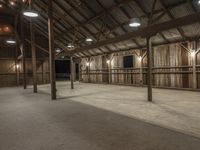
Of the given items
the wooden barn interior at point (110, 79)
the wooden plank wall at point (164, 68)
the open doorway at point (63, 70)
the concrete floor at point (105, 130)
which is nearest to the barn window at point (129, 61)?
the wooden barn interior at point (110, 79)

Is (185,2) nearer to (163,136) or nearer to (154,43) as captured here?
(154,43)

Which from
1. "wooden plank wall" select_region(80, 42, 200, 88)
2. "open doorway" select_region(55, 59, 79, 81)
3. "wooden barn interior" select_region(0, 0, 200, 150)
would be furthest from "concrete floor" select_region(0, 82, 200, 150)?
"open doorway" select_region(55, 59, 79, 81)

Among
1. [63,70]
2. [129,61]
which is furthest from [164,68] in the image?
[63,70]

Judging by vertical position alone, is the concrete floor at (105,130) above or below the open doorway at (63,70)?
below

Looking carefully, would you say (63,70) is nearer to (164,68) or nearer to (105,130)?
(164,68)

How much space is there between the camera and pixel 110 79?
15164 millimetres

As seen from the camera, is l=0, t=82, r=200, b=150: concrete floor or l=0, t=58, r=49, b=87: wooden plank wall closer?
l=0, t=82, r=200, b=150: concrete floor

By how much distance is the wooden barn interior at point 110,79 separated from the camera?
333 cm

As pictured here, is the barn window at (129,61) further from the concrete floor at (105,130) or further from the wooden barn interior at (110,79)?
the concrete floor at (105,130)

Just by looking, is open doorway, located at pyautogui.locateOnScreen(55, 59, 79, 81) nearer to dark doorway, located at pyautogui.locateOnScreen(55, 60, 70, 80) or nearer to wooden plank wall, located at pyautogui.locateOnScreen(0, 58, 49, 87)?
dark doorway, located at pyautogui.locateOnScreen(55, 60, 70, 80)

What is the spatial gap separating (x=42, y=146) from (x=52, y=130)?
818mm

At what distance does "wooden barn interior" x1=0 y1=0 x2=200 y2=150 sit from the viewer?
333 centimetres

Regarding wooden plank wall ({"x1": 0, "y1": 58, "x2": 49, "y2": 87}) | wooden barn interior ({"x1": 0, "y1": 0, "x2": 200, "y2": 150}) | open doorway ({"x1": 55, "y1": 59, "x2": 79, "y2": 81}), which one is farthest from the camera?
open doorway ({"x1": 55, "y1": 59, "x2": 79, "y2": 81})

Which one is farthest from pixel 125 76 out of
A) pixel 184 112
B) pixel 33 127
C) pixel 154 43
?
pixel 33 127
